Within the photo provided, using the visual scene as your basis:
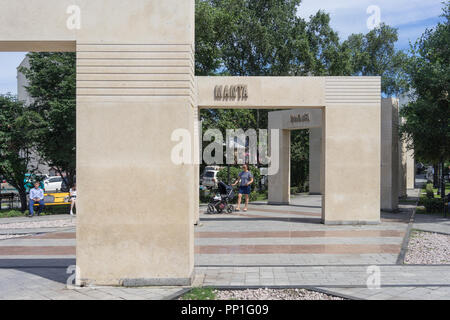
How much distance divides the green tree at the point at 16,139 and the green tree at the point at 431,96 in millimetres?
16374

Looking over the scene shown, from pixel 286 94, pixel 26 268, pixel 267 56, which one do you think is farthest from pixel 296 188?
pixel 26 268

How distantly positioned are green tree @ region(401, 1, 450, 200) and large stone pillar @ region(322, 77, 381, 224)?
381cm

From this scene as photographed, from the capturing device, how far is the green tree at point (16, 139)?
18.9 metres

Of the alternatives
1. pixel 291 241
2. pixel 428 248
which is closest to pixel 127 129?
pixel 291 241

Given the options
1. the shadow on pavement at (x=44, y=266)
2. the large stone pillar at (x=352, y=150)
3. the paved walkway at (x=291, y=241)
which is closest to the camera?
the shadow on pavement at (x=44, y=266)

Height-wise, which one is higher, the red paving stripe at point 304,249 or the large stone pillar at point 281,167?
the large stone pillar at point 281,167

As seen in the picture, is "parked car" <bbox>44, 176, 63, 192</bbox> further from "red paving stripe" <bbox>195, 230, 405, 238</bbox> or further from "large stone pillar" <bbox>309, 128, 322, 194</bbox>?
"red paving stripe" <bbox>195, 230, 405, 238</bbox>

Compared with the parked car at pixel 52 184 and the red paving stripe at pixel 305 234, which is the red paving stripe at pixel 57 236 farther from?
the parked car at pixel 52 184

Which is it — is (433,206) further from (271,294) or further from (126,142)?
(126,142)

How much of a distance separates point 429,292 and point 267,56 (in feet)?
86.9

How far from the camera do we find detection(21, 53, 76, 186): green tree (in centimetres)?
1883

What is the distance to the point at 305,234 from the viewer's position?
11.1m

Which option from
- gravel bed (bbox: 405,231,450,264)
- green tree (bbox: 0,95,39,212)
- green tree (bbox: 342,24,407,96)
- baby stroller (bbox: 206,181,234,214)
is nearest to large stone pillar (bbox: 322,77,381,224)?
gravel bed (bbox: 405,231,450,264)

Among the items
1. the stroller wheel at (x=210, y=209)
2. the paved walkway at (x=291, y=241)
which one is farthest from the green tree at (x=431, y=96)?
the stroller wheel at (x=210, y=209)
